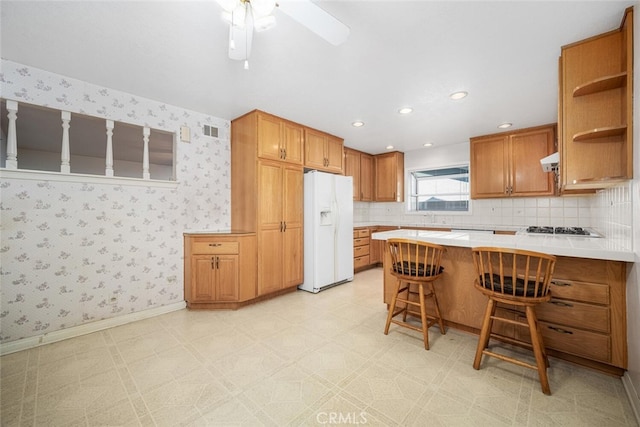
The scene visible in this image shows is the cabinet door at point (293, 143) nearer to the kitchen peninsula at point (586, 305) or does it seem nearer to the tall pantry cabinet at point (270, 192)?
the tall pantry cabinet at point (270, 192)

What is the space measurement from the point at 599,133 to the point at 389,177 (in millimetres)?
3738

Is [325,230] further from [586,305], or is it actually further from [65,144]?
[65,144]

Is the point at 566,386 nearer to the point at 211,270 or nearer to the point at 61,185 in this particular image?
the point at 211,270

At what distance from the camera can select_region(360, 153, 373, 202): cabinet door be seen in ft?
17.7

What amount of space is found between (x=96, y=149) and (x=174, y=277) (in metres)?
4.43

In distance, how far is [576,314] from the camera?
73.0 inches

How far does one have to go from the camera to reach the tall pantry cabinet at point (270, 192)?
3268mm

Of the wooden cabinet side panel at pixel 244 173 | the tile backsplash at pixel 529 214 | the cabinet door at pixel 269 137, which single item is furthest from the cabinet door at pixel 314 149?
the tile backsplash at pixel 529 214

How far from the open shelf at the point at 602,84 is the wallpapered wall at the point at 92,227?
11.9ft

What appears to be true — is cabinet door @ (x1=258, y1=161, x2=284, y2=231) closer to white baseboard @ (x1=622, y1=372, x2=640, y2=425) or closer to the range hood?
the range hood

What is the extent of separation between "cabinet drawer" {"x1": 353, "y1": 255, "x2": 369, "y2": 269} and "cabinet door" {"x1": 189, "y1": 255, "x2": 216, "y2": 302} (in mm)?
2508

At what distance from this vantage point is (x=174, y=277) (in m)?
3.11

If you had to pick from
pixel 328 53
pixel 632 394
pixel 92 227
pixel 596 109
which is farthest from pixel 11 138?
pixel 632 394

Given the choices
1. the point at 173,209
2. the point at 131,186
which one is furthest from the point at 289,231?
the point at 131,186
